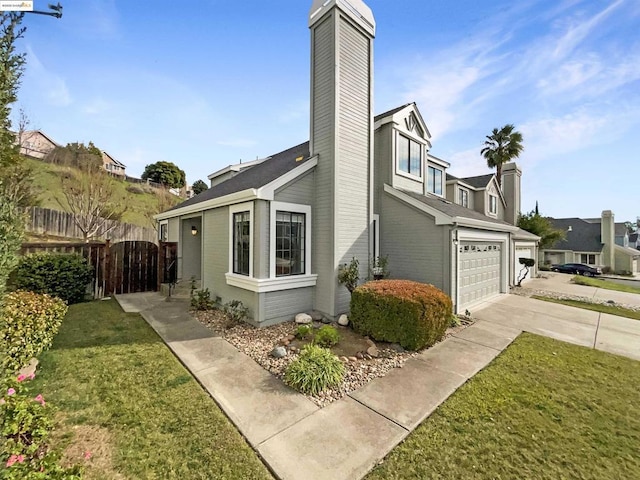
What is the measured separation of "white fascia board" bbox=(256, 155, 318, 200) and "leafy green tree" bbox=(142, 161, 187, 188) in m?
40.9

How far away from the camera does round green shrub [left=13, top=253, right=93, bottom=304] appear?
8.16m

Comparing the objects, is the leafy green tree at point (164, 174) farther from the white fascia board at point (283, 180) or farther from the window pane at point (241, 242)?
the white fascia board at point (283, 180)

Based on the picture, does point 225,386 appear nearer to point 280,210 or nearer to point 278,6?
point 280,210

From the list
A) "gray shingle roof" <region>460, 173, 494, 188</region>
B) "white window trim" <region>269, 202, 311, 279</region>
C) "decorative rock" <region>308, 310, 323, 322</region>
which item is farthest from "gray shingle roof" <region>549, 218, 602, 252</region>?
"white window trim" <region>269, 202, 311, 279</region>

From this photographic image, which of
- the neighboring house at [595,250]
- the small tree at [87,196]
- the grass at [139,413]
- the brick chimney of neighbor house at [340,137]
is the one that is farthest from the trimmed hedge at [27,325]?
the neighboring house at [595,250]

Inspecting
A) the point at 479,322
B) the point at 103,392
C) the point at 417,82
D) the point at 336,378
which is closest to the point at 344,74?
the point at 417,82

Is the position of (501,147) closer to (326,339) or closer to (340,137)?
(340,137)

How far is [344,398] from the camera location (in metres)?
4.22

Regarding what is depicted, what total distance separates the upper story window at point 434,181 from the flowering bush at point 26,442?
46.3 feet

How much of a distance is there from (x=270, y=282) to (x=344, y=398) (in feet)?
11.7

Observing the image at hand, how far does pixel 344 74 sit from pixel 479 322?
8482 millimetres

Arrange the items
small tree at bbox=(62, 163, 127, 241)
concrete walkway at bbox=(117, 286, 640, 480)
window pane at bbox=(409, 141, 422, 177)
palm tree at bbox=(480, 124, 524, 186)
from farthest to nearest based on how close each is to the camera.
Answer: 1. palm tree at bbox=(480, 124, 524, 186)
2. small tree at bbox=(62, 163, 127, 241)
3. window pane at bbox=(409, 141, 422, 177)
4. concrete walkway at bbox=(117, 286, 640, 480)

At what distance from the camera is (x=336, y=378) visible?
4555 millimetres

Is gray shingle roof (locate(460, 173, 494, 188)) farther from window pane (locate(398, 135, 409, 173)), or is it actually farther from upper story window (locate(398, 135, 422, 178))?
window pane (locate(398, 135, 409, 173))
